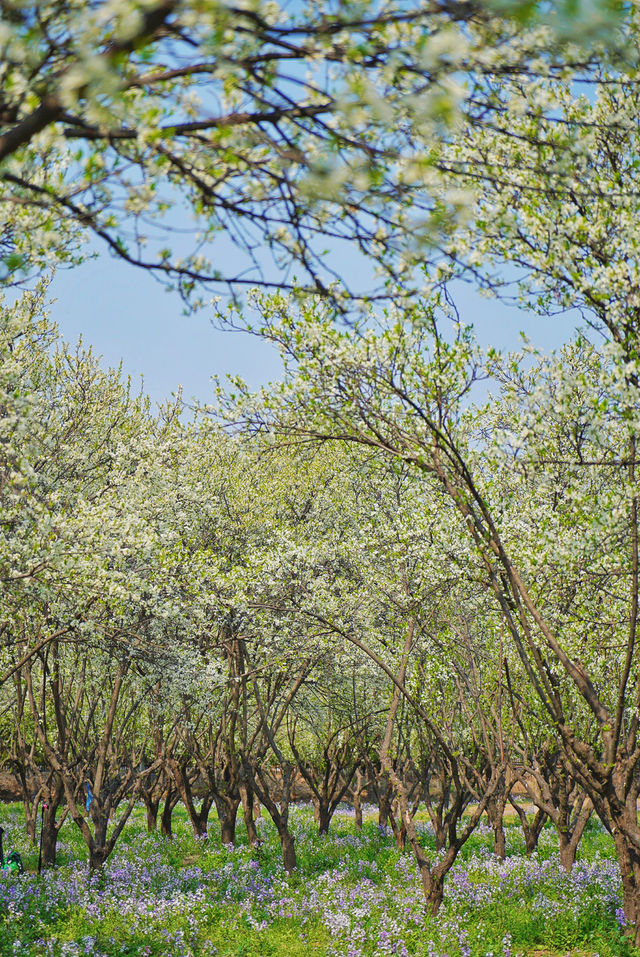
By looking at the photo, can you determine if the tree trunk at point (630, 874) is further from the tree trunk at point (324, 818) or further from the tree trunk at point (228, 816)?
the tree trunk at point (324, 818)

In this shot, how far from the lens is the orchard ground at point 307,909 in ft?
36.5

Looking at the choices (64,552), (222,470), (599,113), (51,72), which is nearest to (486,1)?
(51,72)

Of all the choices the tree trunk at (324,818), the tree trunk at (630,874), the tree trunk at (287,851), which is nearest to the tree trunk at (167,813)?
the tree trunk at (324,818)

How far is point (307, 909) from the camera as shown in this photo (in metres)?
13.6

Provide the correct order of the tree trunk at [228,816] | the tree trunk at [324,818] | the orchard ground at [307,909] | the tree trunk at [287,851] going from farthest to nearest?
the tree trunk at [324,818] → the tree trunk at [228,816] → the tree trunk at [287,851] → the orchard ground at [307,909]

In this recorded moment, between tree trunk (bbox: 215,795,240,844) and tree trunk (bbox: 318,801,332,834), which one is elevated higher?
tree trunk (bbox: 215,795,240,844)

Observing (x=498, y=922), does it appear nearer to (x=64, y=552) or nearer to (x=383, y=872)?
(x=383, y=872)

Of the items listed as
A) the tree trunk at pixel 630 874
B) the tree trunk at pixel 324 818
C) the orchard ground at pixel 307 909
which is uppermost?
the tree trunk at pixel 630 874

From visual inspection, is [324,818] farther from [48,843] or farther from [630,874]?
[630,874]

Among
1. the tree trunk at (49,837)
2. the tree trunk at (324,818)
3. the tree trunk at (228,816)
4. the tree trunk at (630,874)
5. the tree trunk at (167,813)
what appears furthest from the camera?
the tree trunk at (324,818)

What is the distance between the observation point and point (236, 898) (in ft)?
47.6

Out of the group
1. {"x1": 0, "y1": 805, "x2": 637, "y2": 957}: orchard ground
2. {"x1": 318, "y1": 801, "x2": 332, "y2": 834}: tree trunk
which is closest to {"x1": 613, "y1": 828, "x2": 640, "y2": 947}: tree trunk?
{"x1": 0, "y1": 805, "x2": 637, "y2": 957}: orchard ground

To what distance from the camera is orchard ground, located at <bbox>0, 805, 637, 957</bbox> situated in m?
11.1

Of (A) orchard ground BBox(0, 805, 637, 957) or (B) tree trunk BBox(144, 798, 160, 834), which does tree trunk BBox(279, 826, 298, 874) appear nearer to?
(A) orchard ground BBox(0, 805, 637, 957)
